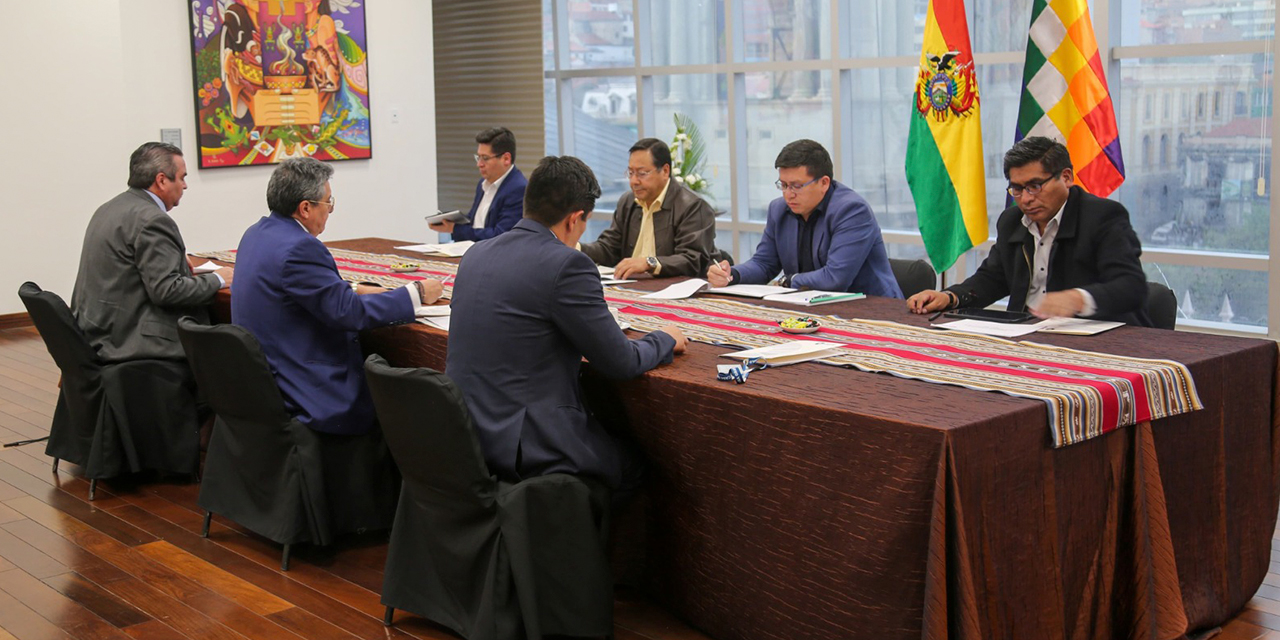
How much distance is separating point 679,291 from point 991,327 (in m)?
1.25

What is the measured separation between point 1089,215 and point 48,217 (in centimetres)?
696

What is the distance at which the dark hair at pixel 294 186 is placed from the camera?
12.7 ft

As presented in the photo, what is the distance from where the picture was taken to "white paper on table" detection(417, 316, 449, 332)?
3.93 m

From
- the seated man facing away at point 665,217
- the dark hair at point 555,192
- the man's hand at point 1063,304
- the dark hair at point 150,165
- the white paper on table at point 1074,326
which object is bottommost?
the white paper on table at point 1074,326

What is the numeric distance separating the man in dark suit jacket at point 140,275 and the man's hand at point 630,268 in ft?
5.08

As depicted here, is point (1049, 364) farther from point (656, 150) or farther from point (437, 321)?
point (656, 150)

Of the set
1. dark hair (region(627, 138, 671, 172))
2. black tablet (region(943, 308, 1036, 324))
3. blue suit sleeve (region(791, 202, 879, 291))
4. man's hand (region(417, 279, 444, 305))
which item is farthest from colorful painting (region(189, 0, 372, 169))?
black tablet (region(943, 308, 1036, 324))

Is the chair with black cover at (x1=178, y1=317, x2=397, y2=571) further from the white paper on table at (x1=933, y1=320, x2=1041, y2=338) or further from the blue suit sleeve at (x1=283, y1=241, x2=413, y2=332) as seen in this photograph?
the white paper on table at (x1=933, y1=320, x2=1041, y2=338)

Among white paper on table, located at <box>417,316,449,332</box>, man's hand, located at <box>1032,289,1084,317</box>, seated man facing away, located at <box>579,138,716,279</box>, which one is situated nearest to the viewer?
man's hand, located at <box>1032,289,1084,317</box>

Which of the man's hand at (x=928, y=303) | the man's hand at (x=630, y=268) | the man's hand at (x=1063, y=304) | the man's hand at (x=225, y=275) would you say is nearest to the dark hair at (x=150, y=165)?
the man's hand at (x=225, y=275)

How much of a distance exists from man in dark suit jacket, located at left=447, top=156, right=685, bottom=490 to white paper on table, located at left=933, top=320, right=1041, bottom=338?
1.07 metres

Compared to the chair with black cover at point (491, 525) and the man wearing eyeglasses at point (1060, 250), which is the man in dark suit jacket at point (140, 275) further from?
the man wearing eyeglasses at point (1060, 250)

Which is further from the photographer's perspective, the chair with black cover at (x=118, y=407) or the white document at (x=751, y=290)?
the chair with black cover at (x=118, y=407)

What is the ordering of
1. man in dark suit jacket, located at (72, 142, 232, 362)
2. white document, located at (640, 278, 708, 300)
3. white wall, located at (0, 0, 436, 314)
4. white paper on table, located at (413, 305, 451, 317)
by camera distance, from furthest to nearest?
1. white wall, located at (0, 0, 436, 314)
2. man in dark suit jacket, located at (72, 142, 232, 362)
3. white document, located at (640, 278, 708, 300)
4. white paper on table, located at (413, 305, 451, 317)
